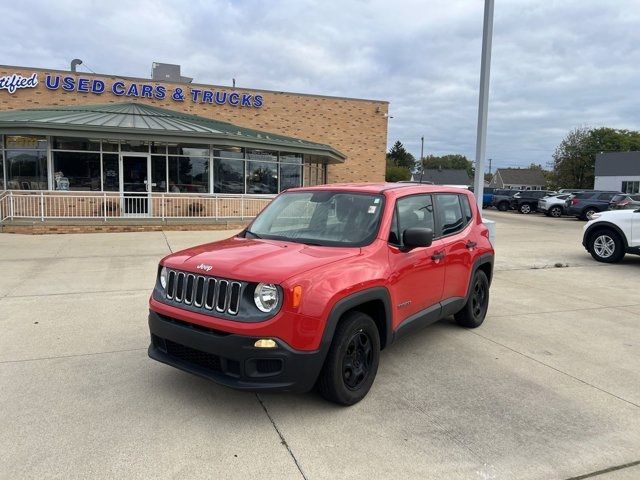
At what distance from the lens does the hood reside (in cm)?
332

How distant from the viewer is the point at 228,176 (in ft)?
64.7

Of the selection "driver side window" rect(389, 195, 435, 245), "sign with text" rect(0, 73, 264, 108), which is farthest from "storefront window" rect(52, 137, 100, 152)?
"driver side window" rect(389, 195, 435, 245)

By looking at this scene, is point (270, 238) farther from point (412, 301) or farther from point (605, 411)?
A: point (605, 411)

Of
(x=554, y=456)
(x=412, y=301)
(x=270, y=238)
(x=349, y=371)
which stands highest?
(x=270, y=238)

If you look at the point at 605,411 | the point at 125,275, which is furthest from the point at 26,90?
the point at 605,411

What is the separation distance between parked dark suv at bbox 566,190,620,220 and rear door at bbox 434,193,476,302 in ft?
85.7

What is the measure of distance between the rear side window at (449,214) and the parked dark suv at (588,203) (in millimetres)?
26112

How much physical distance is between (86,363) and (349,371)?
2.47m

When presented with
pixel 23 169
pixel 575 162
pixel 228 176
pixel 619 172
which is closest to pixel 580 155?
pixel 575 162

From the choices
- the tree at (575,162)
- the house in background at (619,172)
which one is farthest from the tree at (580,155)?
the house in background at (619,172)

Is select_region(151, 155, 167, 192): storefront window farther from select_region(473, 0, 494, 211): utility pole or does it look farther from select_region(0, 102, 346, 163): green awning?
select_region(473, 0, 494, 211): utility pole

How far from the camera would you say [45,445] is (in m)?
3.09

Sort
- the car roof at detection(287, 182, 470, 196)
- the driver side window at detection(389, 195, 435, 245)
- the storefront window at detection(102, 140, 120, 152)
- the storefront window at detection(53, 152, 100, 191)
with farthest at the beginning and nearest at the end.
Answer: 1. the storefront window at detection(102, 140, 120, 152)
2. the storefront window at detection(53, 152, 100, 191)
3. the car roof at detection(287, 182, 470, 196)
4. the driver side window at detection(389, 195, 435, 245)

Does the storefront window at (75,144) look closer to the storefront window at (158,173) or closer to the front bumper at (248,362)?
the storefront window at (158,173)
